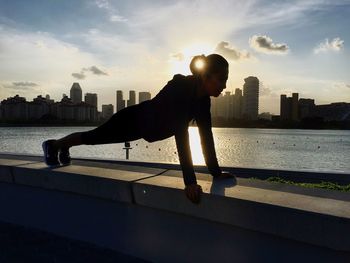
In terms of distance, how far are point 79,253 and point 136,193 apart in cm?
77

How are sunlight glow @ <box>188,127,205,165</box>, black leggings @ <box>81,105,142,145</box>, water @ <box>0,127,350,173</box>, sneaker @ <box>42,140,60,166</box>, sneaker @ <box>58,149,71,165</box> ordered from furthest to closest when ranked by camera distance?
water @ <box>0,127,350,173</box>
sunlight glow @ <box>188,127,205,165</box>
sneaker @ <box>58,149,71,165</box>
sneaker @ <box>42,140,60,166</box>
black leggings @ <box>81,105,142,145</box>

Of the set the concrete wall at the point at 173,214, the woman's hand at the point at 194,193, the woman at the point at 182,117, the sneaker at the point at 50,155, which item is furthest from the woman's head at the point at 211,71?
the sneaker at the point at 50,155

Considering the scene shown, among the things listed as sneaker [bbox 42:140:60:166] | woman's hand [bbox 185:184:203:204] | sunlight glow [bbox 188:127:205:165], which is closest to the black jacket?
woman's hand [bbox 185:184:203:204]

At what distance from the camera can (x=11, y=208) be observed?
4.60 m

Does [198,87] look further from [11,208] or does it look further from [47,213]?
[11,208]

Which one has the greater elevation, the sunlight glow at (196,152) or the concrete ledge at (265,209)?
the concrete ledge at (265,209)

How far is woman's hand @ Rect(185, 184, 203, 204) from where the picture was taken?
3.06m

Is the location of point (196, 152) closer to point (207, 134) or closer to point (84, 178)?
point (207, 134)

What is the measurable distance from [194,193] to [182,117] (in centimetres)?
71

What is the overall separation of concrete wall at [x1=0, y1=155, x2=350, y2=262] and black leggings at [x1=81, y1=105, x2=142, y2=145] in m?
0.32

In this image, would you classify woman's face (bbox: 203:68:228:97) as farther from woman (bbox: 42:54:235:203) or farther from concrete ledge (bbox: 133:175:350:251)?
concrete ledge (bbox: 133:175:350:251)

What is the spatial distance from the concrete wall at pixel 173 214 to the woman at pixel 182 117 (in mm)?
204

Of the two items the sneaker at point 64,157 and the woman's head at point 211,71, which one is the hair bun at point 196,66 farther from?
the sneaker at point 64,157

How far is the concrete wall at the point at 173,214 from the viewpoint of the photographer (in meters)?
2.68
